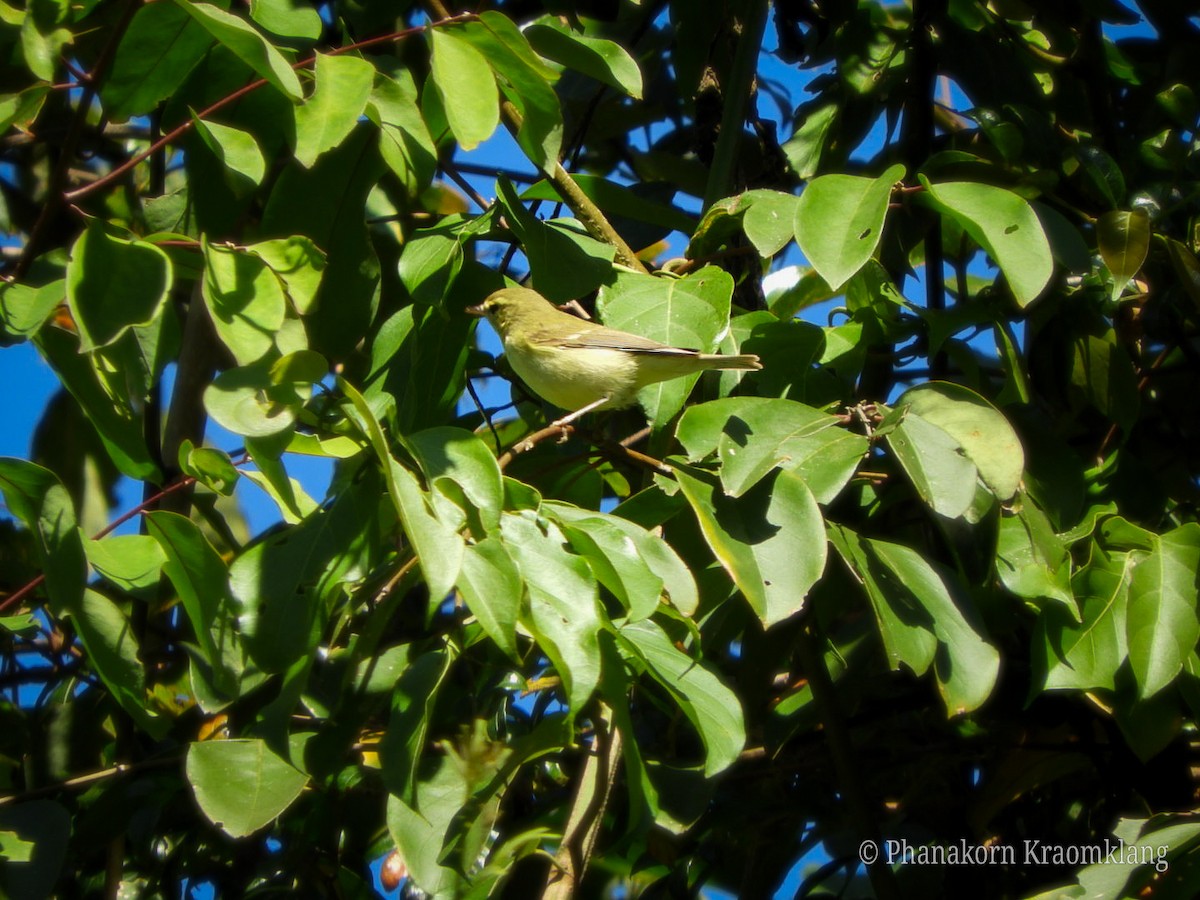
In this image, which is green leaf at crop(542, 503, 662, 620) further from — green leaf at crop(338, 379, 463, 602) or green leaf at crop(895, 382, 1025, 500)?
green leaf at crop(895, 382, 1025, 500)

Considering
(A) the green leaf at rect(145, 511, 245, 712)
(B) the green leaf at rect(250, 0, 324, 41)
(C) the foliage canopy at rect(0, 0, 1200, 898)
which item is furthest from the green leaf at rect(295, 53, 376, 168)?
(A) the green leaf at rect(145, 511, 245, 712)

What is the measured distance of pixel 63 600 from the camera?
1783mm

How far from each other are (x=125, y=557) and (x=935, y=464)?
53.1 inches

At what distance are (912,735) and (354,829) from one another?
4.70ft

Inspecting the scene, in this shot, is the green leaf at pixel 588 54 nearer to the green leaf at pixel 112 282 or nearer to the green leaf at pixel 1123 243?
the green leaf at pixel 112 282

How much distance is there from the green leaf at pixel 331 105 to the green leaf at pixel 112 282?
29cm

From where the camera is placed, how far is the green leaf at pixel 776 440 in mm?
1880

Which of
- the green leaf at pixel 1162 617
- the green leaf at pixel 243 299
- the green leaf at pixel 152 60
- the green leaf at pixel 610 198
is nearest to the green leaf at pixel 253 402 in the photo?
the green leaf at pixel 243 299

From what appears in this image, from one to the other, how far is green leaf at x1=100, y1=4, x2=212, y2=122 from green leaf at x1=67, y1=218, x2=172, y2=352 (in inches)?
19.2

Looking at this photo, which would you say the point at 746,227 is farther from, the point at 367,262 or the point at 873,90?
the point at 873,90

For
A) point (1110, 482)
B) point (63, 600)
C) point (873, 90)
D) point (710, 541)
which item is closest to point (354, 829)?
point (63, 600)

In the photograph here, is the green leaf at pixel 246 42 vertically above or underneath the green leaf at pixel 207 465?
above

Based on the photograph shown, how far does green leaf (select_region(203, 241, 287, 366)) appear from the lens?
175 cm

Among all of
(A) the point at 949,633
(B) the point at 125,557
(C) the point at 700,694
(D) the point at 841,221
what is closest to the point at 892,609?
(A) the point at 949,633
